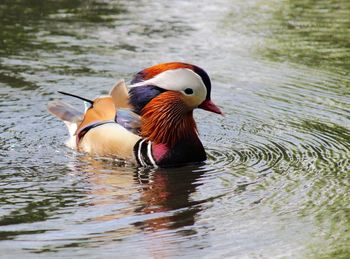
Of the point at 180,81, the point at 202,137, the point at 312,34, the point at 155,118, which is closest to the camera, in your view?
the point at 180,81

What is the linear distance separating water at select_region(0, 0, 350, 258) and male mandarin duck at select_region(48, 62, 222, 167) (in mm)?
169

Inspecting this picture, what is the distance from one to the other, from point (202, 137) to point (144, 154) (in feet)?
3.52

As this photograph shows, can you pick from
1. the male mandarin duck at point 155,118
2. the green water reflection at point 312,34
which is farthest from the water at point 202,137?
the male mandarin duck at point 155,118

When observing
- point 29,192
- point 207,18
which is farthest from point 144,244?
point 207,18

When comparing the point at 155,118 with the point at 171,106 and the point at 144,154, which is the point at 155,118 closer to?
the point at 171,106

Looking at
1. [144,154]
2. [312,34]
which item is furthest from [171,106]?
[312,34]

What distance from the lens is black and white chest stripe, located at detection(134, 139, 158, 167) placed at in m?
9.41

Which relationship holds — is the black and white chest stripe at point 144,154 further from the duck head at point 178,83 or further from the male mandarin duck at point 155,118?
the duck head at point 178,83

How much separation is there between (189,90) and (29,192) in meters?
1.85

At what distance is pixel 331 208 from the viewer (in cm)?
800

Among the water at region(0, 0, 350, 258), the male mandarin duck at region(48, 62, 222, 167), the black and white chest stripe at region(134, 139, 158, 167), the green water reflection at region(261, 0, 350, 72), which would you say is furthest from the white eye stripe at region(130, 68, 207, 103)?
the green water reflection at region(261, 0, 350, 72)

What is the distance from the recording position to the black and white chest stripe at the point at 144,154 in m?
9.41

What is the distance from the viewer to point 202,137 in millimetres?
10367

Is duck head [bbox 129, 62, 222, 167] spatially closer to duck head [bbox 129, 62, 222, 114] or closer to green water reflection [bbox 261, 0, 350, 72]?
duck head [bbox 129, 62, 222, 114]
